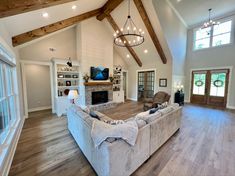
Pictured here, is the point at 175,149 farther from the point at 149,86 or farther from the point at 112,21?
the point at 112,21

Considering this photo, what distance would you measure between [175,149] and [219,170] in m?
0.77

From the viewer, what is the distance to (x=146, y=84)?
8.05m

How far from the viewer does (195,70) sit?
738 cm

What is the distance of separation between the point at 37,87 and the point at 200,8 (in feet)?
29.2

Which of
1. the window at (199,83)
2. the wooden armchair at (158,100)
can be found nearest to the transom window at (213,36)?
the window at (199,83)

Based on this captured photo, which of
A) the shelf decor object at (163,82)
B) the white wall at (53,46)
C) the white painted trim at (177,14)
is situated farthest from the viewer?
the shelf decor object at (163,82)

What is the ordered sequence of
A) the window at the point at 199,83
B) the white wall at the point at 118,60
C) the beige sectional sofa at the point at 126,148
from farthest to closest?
the white wall at the point at 118,60 → the window at the point at 199,83 → the beige sectional sofa at the point at 126,148

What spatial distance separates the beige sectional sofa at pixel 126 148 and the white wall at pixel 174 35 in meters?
4.29

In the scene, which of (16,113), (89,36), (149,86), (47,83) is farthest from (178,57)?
(16,113)

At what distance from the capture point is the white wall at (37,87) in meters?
5.42

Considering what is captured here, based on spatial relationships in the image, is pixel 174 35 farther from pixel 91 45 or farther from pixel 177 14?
pixel 91 45

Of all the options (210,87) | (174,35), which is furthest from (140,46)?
(210,87)

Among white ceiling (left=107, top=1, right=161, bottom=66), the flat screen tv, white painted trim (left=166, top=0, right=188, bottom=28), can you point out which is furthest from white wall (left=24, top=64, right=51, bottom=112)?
white painted trim (left=166, top=0, right=188, bottom=28)

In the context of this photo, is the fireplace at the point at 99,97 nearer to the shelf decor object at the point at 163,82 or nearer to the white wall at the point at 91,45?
the white wall at the point at 91,45
